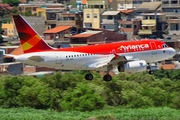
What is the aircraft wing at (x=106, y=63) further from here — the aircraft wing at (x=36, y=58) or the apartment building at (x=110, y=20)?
the apartment building at (x=110, y=20)

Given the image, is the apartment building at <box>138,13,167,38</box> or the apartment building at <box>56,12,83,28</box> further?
the apartment building at <box>56,12,83,28</box>

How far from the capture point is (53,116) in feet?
234

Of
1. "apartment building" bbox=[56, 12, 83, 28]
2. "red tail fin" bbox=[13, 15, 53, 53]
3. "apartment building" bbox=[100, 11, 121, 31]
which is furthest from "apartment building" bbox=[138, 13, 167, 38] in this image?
"red tail fin" bbox=[13, 15, 53, 53]

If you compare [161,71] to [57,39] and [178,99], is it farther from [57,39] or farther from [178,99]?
[57,39]

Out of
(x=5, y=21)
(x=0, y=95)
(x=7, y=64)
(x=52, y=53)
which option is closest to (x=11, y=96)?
(x=0, y=95)

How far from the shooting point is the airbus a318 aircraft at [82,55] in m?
51.3

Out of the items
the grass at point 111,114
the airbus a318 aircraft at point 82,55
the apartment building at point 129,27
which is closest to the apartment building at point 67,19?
the apartment building at point 129,27

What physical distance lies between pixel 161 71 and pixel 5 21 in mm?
91039

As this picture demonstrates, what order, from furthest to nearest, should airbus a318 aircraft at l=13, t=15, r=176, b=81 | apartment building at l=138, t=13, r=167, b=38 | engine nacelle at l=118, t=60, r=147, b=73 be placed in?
1. apartment building at l=138, t=13, r=167, b=38
2. engine nacelle at l=118, t=60, r=147, b=73
3. airbus a318 aircraft at l=13, t=15, r=176, b=81

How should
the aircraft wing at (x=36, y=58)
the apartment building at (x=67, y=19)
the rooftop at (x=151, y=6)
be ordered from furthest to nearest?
the rooftop at (x=151, y=6)
the apartment building at (x=67, y=19)
the aircraft wing at (x=36, y=58)

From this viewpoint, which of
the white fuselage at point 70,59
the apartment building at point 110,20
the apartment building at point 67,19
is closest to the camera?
the white fuselage at point 70,59

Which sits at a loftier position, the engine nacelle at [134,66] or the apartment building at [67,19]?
the apartment building at [67,19]

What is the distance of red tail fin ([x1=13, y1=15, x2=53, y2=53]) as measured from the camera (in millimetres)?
51844

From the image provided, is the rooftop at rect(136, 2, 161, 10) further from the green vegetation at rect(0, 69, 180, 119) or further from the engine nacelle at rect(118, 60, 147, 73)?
the engine nacelle at rect(118, 60, 147, 73)
